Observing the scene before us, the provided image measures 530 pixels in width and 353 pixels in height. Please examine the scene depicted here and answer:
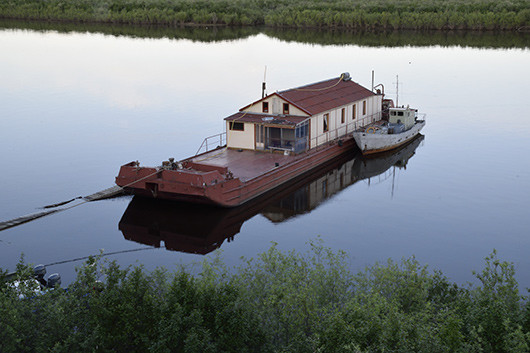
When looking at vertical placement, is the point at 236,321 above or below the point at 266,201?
above

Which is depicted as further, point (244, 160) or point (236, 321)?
point (244, 160)

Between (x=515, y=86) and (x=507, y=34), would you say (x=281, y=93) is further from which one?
(x=507, y=34)

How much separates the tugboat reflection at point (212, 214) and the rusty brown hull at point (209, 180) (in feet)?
1.96

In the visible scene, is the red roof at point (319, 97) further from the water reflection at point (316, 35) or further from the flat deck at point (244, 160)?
the water reflection at point (316, 35)

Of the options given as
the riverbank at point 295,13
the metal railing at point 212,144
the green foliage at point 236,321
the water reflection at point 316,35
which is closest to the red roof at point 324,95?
the metal railing at point 212,144

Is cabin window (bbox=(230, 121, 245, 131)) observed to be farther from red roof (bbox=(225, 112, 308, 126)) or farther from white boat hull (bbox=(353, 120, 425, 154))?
white boat hull (bbox=(353, 120, 425, 154))

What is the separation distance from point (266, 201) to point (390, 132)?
42.0ft

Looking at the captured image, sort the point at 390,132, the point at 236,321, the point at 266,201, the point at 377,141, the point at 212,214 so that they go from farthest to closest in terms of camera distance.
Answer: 1. the point at 390,132
2. the point at 377,141
3. the point at 266,201
4. the point at 212,214
5. the point at 236,321

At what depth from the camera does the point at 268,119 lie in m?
32.9

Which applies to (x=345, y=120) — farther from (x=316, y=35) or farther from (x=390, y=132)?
(x=316, y=35)

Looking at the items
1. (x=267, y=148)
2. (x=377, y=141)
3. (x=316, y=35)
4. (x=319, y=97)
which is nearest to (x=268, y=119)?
(x=267, y=148)

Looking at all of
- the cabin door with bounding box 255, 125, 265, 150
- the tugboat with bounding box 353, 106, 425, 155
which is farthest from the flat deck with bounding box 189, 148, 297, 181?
the tugboat with bounding box 353, 106, 425, 155

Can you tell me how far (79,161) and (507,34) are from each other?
71404 mm

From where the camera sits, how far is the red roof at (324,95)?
34.6 meters
